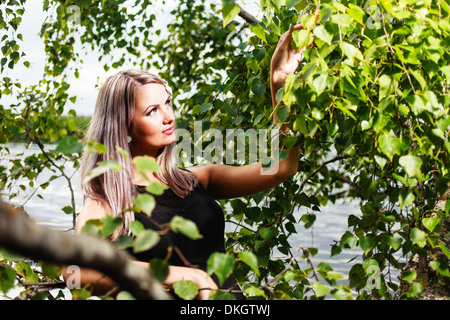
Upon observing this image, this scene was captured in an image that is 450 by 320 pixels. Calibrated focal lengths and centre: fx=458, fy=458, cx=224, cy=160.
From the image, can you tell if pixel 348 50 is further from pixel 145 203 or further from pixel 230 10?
pixel 145 203

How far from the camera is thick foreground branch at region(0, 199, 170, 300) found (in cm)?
36

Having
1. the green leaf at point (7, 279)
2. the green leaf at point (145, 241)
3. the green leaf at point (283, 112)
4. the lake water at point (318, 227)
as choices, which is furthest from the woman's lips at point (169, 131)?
the lake water at point (318, 227)

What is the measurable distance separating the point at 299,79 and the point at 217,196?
611mm

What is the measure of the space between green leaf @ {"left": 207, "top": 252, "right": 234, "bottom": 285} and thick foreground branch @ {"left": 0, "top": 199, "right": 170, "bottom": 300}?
13 centimetres

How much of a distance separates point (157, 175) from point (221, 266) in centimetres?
65

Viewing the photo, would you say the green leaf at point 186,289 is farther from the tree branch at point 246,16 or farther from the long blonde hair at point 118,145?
the tree branch at point 246,16

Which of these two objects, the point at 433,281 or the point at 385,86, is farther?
the point at 433,281

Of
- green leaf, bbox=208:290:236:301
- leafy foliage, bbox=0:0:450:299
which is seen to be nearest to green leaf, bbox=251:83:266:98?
leafy foliage, bbox=0:0:450:299

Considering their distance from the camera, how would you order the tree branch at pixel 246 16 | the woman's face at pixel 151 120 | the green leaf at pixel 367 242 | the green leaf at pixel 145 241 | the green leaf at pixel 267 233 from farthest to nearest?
the tree branch at pixel 246 16 → the green leaf at pixel 267 233 → the woman's face at pixel 151 120 → the green leaf at pixel 367 242 → the green leaf at pixel 145 241

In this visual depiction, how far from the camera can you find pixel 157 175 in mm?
1214

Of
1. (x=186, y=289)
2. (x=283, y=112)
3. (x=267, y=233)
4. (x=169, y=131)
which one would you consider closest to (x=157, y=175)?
(x=169, y=131)

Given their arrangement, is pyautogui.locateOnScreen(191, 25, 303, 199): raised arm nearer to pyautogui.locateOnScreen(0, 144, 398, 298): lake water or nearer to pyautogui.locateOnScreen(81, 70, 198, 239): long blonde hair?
pyautogui.locateOnScreen(81, 70, 198, 239): long blonde hair

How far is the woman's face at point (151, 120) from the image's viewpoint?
116 centimetres
